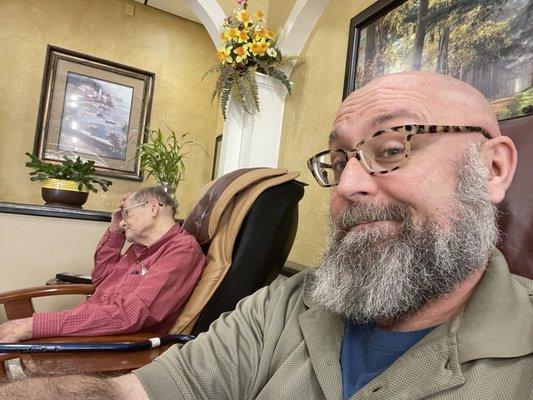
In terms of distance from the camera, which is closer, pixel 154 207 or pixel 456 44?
pixel 456 44

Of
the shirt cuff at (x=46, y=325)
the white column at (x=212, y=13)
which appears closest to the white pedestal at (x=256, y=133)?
the white column at (x=212, y=13)

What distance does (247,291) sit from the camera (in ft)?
4.47

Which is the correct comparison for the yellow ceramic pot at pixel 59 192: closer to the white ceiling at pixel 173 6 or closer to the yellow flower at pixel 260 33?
the yellow flower at pixel 260 33

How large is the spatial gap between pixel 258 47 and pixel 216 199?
3.76ft

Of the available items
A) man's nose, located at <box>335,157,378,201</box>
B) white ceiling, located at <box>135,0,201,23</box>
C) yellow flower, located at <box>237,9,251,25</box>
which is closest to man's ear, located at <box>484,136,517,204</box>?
man's nose, located at <box>335,157,378,201</box>

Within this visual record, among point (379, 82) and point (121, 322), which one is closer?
point (379, 82)

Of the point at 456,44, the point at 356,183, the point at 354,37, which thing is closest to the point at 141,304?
the point at 356,183

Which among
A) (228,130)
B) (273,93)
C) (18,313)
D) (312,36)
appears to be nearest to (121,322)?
(18,313)

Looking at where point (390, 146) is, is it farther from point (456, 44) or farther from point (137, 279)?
point (137, 279)

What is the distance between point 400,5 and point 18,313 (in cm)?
201

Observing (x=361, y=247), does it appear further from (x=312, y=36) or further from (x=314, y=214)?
(x=312, y=36)

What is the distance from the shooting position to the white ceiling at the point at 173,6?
3648 millimetres

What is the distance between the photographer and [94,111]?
349 centimetres

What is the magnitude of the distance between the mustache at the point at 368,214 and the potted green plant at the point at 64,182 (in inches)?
77.6
